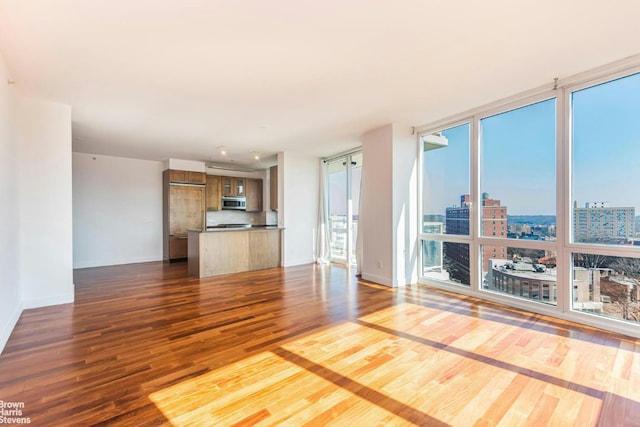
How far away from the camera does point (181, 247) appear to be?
24.5 ft

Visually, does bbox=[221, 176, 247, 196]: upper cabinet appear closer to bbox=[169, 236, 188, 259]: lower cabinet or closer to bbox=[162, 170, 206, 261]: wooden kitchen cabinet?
bbox=[162, 170, 206, 261]: wooden kitchen cabinet

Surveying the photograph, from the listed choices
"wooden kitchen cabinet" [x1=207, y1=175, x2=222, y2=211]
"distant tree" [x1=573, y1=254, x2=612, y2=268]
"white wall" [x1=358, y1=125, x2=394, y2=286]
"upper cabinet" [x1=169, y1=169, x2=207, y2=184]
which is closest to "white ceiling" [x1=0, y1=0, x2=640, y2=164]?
"white wall" [x1=358, y1=125, x2=394, y2=286]

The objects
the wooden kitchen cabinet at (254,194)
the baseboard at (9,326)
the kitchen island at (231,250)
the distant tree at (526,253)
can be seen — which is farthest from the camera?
the wooden kitchen cabinet at (254,194)

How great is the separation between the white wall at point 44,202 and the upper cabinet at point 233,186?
451 cm

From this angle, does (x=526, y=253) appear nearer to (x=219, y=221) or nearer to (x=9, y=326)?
(x=9, y=326)

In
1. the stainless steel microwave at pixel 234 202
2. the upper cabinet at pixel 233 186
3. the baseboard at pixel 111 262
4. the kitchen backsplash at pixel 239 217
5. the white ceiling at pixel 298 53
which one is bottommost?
the baseboard at pixel 111 262

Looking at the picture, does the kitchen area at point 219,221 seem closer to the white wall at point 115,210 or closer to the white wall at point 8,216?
the white wall at point 115,210

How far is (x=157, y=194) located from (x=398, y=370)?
7.73 metres

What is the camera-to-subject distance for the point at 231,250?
595 cm

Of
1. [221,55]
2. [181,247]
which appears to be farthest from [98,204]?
[221,55]

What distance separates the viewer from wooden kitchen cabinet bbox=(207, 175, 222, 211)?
8117 mm

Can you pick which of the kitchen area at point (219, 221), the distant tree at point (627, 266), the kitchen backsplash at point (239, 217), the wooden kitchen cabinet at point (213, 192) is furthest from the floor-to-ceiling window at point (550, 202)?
the wooden kitchen cabinet at point (213, 192)

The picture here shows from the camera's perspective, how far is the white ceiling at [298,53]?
2.08 metres

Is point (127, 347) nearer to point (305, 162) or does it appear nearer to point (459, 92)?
point (459, 92)
